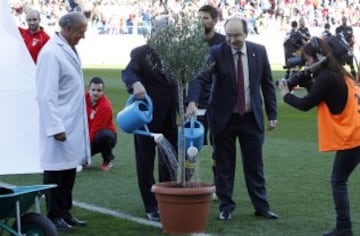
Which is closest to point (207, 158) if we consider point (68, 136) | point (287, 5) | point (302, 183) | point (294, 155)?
point (294, 155)

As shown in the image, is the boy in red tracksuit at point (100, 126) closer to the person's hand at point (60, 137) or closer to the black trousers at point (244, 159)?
the black trousers at point (244, 159)

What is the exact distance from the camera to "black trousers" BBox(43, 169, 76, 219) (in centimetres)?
809

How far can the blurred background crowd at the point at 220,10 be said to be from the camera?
40.3 meters

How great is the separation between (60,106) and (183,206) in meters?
1.37

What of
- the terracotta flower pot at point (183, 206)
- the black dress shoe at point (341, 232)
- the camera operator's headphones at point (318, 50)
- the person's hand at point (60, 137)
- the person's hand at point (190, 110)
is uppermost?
the camera operator's headphones at point (318, 50)

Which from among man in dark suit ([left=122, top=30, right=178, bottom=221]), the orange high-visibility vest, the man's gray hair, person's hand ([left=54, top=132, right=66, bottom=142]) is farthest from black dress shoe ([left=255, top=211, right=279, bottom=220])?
the man's gray hair

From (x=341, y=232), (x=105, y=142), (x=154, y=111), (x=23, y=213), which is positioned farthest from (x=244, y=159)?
(x=105, y=142)

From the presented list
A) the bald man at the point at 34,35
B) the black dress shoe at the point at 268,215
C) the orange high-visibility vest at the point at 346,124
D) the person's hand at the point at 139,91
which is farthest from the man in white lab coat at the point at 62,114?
the bald man at the point at 34,35

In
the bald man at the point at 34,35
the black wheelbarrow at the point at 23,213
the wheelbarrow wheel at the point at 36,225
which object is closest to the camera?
the black wheelbarrow at the point at 23,213

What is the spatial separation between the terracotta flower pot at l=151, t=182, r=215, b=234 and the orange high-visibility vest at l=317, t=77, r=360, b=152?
1.08 m

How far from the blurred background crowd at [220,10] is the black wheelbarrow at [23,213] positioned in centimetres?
3211

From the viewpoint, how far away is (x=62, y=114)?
7895mm

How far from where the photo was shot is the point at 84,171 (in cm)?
1171

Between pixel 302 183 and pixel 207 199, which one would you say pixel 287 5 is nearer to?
pixel 302 183
